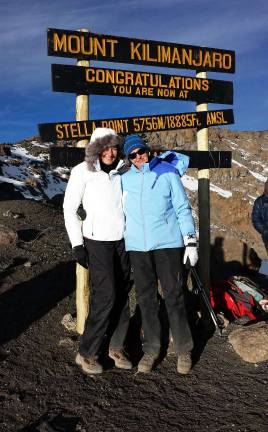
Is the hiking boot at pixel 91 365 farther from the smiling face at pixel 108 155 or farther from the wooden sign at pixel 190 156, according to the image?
the wooden sign at pixel 190 156

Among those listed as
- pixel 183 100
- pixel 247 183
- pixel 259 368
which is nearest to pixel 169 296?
pixel 259 368

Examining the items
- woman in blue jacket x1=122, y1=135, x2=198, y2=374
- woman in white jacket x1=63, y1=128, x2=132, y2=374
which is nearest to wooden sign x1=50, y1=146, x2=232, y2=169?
woman in white jacket x1=63, y1=128, x2=132, y2=374

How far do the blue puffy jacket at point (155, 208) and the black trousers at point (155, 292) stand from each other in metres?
0.13

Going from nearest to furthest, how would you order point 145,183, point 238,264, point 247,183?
point 145,183 → point 238,264 → point 247,183

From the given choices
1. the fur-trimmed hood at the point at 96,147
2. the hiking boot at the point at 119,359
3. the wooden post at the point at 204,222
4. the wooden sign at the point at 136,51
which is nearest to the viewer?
the fur-trimmed hood at the point at 96,147

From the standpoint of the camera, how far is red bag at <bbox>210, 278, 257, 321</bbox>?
7496 mm

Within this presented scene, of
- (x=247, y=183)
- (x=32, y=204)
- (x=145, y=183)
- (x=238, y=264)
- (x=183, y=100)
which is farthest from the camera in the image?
(x=247, y=183)

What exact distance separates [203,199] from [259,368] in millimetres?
2506

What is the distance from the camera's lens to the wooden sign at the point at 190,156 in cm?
588

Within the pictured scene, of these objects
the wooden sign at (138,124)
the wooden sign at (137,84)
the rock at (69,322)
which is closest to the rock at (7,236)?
the rock at (69,322)

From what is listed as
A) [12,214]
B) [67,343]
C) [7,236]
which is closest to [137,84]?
[67,343]

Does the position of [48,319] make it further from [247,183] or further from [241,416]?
[247,183]

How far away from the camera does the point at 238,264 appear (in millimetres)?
11141

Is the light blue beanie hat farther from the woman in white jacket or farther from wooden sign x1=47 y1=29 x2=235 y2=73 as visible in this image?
wooden sign x1=47 y1=29 x2=235 y2=73
